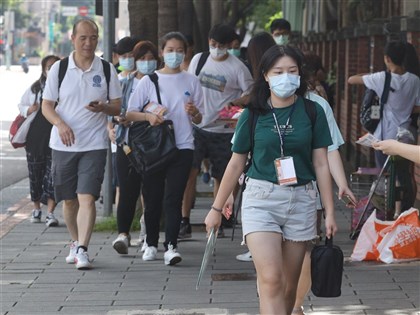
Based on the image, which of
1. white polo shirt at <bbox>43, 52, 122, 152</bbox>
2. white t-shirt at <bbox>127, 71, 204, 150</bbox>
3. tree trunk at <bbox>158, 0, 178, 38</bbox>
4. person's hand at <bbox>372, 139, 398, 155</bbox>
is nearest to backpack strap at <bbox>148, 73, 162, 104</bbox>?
white t-shirt at <bbox>127, 71, 204, 150</bbox>

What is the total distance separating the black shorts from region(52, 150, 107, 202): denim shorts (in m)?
1.47

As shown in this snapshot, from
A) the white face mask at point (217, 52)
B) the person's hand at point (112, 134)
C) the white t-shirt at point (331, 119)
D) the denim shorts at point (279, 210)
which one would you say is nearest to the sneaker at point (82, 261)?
the person's hand at point (112, 134)

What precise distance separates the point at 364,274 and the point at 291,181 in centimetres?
328

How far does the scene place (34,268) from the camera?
33.9ft

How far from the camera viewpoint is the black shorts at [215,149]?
1161 centimetres

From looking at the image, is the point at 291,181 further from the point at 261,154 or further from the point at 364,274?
the point at 364,274

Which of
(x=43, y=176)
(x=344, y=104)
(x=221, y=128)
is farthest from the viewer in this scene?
(x=344, y=104)

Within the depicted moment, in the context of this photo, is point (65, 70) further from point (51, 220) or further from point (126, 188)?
point (51, 220)

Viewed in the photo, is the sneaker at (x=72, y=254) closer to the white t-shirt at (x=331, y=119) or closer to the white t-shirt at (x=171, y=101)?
the white t-shirt at (x=171, y=101)

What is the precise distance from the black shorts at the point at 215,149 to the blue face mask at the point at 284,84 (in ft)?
15.5

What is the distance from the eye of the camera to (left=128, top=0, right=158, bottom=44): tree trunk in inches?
538

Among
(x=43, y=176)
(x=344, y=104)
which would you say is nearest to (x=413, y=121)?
(x=43, y=176)

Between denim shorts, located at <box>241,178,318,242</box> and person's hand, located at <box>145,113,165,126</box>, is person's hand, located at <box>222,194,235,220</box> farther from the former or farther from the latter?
person's hand, located at <box>145,113,165,126</box>

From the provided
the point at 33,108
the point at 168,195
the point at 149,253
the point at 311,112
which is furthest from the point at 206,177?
the point at 311,112
